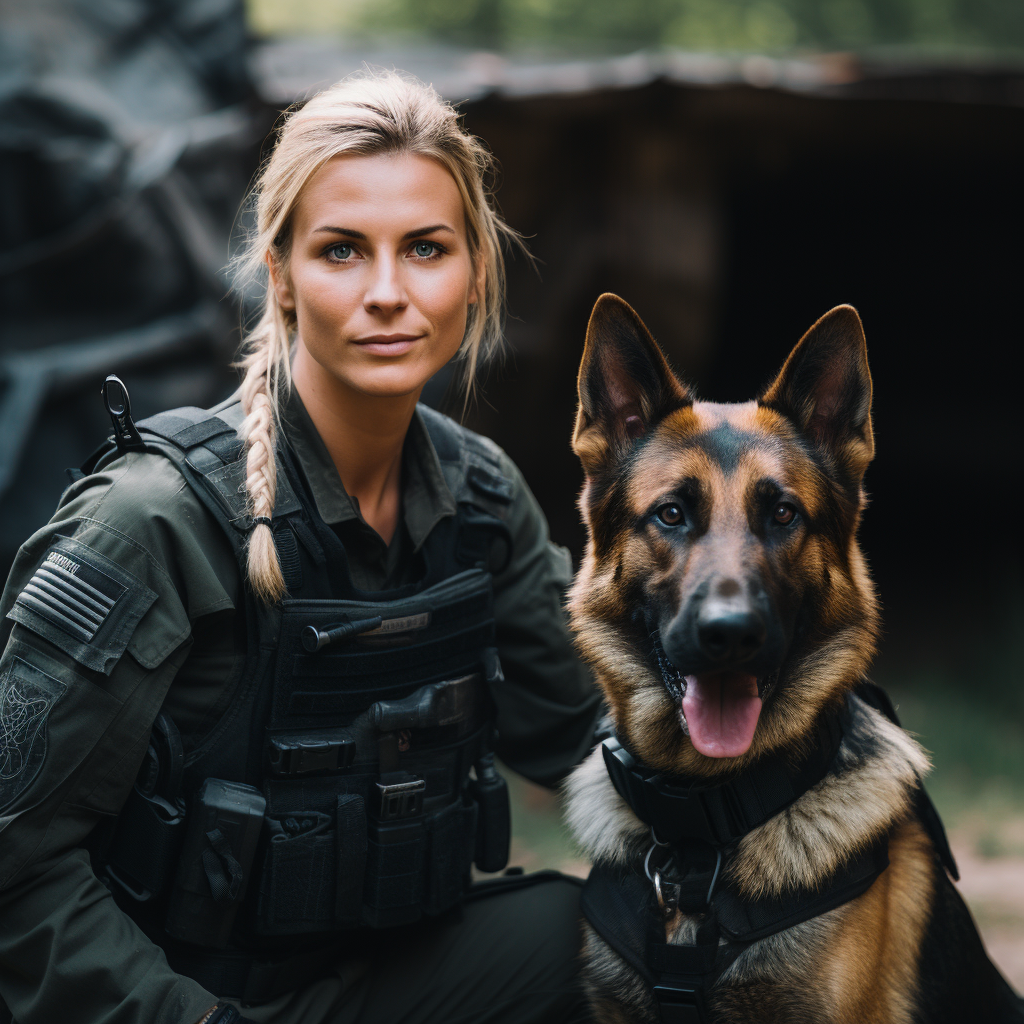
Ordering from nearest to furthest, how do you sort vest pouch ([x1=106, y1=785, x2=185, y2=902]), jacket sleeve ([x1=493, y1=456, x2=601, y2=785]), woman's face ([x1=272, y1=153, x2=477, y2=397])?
vest pouch ([x1=106, y1=785, x2=185, y2=902]) < woman's face ([x1=272, y1=153, x2=477, y2=397]) < jacket sleeve ([x1=493, y1=456, x2=601, y2=785])

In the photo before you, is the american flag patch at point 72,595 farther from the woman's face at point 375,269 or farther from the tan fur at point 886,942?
the tan fur at point 886,942

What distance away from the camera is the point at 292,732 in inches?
76.1

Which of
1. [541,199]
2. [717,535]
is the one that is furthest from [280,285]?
[541,199]

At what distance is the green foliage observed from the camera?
14.2 metres

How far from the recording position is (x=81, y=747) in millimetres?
1697

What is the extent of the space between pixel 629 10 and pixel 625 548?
1639cm

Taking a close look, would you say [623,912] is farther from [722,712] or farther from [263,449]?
[263,449]

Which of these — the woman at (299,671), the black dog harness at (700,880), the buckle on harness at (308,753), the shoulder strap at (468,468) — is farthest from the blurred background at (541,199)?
the buckle on harness at (308,753)

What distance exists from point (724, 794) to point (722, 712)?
17cm

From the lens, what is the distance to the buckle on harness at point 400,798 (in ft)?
6.58

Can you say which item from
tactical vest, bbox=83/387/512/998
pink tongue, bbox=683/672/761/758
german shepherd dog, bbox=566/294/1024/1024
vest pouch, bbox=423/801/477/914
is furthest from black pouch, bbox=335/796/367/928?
pink tongue, bbox=683/672/761/758

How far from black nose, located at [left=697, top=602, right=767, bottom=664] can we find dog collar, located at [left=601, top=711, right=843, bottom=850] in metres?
0.33

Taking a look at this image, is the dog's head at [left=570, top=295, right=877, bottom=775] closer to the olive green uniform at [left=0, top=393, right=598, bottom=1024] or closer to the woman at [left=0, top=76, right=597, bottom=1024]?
the woman at [left=0, top=76, right=597, bottom=1024]

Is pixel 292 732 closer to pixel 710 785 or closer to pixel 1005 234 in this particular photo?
pixel 710 785
